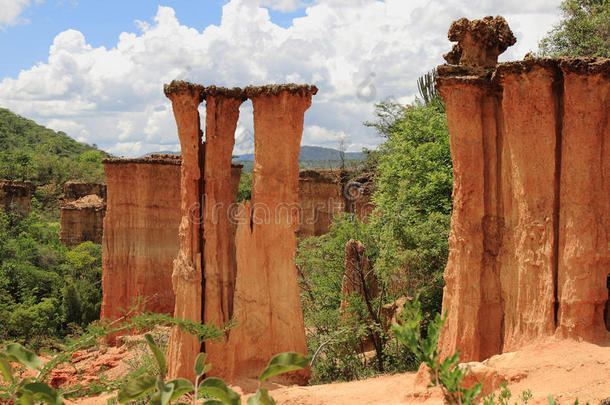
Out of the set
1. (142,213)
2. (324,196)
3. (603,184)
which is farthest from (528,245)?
(324,196)

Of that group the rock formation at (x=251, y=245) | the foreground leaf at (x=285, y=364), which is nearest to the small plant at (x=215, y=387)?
the foreground leaf at (x=285, y=364)

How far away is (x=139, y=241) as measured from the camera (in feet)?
57.1

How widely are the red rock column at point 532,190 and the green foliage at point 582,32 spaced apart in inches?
313

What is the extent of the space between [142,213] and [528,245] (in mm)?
12405

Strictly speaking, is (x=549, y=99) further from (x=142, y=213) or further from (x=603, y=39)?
(x=142, y=213)

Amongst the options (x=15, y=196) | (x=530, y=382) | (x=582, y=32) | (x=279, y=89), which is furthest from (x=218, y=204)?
(x=15, y=196)

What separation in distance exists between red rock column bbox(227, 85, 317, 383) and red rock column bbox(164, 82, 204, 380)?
2.28 ft

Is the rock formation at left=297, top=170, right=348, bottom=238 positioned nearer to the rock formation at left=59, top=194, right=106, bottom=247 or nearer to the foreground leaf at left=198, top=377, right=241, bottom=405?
the rock formation at left=59, top=194, right=106, bottom=247

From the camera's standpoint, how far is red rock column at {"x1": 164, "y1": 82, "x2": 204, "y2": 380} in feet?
32.8

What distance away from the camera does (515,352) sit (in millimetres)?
7309

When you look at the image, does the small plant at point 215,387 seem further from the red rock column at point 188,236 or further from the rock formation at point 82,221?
the rock formation at point 82,221

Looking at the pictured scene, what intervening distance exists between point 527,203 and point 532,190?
0.57 ft

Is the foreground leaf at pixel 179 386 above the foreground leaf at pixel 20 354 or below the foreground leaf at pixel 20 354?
below

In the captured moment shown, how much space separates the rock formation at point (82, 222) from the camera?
25.7 meters
